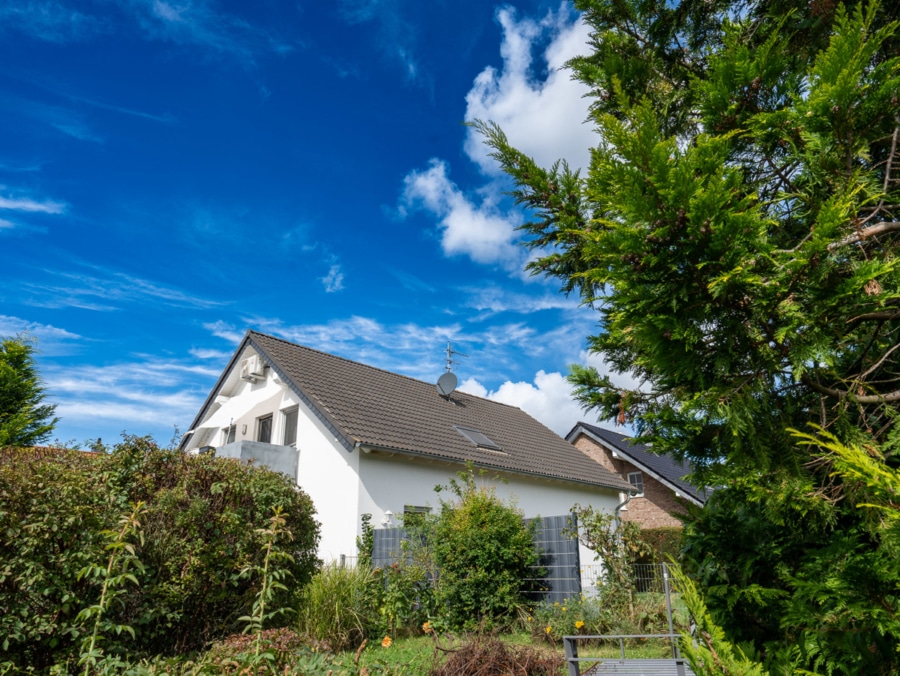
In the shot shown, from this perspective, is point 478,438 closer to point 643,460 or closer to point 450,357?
point 450,357

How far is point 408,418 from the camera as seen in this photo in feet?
52.3

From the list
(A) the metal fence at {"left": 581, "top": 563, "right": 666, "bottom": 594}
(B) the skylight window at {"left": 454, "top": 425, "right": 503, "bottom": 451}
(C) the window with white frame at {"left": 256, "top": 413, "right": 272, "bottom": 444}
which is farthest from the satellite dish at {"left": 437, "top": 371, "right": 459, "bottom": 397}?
(A) the metal fence at {"left": 581, "top": 563, "right": 666, "bottom": 594}

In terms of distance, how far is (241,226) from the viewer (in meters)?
11.7

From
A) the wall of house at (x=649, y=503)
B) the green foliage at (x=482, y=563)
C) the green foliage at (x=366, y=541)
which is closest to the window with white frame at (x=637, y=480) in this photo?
the wall of house at (x=649, y=503)

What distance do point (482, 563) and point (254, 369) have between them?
10.5 m

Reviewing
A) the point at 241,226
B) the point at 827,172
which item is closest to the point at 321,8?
the point at 241,226

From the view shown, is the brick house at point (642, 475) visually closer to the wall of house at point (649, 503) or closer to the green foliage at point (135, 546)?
the wall of house at point (649, 503)

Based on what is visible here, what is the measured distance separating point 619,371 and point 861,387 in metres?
2.45

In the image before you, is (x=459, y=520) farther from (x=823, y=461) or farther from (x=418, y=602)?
(x=823, y=461)

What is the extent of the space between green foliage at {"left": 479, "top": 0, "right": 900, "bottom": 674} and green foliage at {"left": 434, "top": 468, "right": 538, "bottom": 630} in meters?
6.93

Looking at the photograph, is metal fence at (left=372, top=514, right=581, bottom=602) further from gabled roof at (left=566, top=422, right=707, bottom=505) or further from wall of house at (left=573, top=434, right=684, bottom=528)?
wall of house at (left=573, top=434, right=684, bottom=528)

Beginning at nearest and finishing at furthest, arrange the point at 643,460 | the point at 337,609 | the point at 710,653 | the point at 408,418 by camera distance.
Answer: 1. the point at 710,653
2. the point at 337,609
3. the point at 408,418
4. the point at 643,460

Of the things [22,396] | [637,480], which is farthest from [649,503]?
[22,396]

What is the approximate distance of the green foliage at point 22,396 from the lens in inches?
767
